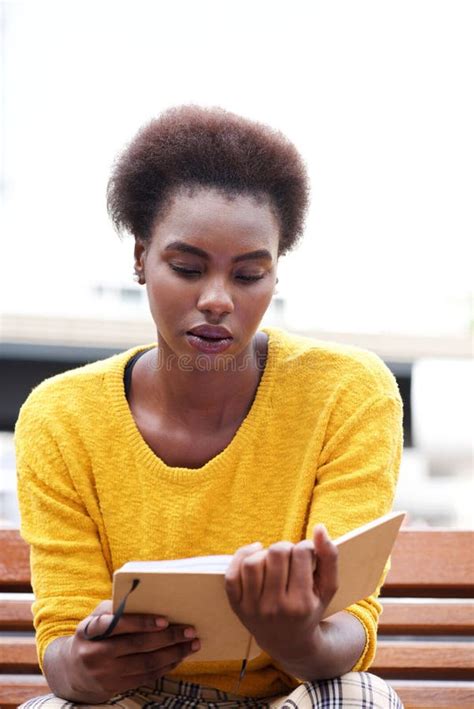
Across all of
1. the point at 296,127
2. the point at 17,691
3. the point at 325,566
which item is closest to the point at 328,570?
the point at 325,566

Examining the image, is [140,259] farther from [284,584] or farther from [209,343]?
[284,584]

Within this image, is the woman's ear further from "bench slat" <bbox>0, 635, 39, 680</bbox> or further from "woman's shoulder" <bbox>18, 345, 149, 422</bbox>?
"bench slat" <bbox>0, 635, 39, 680</bbox>

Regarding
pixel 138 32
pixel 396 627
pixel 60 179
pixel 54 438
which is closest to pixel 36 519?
pixel 54 438

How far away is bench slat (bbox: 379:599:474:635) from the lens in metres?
1.77

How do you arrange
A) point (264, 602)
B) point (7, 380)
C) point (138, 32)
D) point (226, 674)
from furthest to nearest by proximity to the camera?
point (138, 32) < point (7, 380) < point (226, 674) < point (264, 602)

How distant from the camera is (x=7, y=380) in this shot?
3080 millimetres

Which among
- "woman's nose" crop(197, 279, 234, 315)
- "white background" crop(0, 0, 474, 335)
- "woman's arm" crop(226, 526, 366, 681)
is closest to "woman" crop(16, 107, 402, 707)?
"woman's nose" crop(197, 279, 234, 315)

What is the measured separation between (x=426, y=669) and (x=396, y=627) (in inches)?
3.4

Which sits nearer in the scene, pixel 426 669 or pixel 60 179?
pixel 426 669

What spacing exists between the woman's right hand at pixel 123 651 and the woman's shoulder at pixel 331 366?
1.46 ft

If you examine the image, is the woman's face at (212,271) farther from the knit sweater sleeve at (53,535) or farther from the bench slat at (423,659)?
the bench slat at (423,659)

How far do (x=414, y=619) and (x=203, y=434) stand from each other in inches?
22.6

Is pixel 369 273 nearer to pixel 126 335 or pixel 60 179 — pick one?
pixel 126 335

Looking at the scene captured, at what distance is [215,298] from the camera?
127cm
